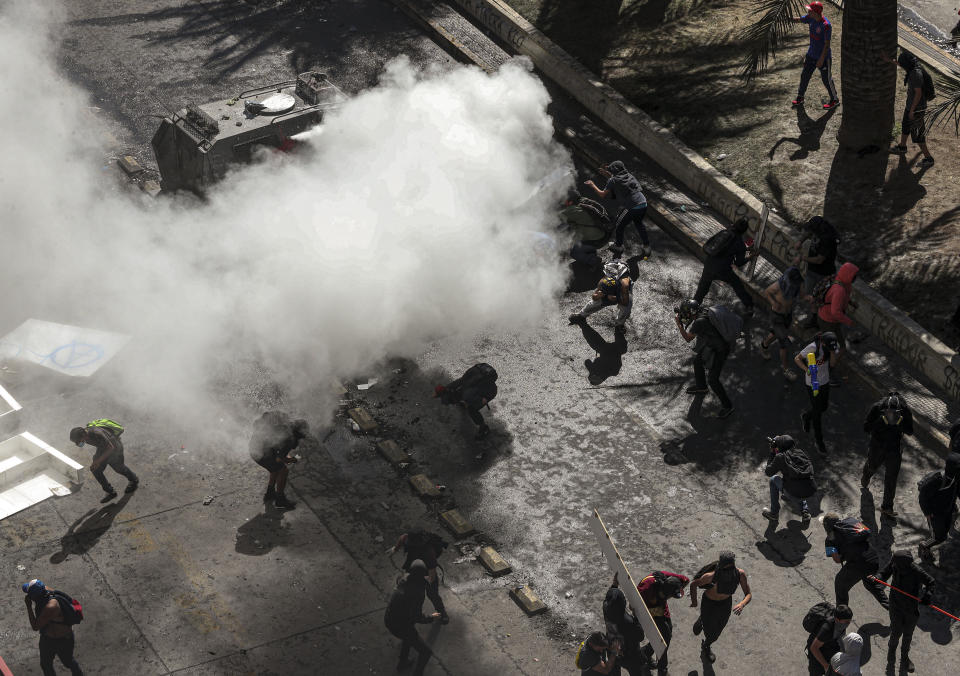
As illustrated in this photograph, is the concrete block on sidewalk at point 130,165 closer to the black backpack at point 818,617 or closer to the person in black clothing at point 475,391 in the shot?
the person in black clothing at point 475,391

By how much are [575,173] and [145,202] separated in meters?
5.50

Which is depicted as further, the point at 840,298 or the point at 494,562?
the point at 840,298

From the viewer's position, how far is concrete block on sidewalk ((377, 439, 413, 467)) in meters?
11.2

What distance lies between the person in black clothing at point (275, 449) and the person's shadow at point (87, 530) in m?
1.29

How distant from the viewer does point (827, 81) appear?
15.5 meters

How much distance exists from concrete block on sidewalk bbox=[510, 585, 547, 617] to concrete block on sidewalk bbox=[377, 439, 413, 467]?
1.90 m

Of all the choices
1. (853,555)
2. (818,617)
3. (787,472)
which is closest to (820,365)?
(787,472)

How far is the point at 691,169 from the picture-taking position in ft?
49.1

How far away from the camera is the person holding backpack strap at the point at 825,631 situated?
8.50 meters

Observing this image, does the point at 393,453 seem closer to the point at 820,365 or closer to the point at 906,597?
the point at 820,365

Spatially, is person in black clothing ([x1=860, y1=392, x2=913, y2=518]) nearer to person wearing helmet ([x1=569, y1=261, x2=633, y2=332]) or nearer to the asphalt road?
the asphalt road

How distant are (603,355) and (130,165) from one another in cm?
731

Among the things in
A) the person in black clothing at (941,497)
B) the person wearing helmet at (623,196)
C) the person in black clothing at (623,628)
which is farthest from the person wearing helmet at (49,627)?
the person wearing helmet at (623,196)

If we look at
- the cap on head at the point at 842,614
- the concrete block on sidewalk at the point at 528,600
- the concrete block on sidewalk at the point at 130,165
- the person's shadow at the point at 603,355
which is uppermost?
the cap on head at the point at 842,614
